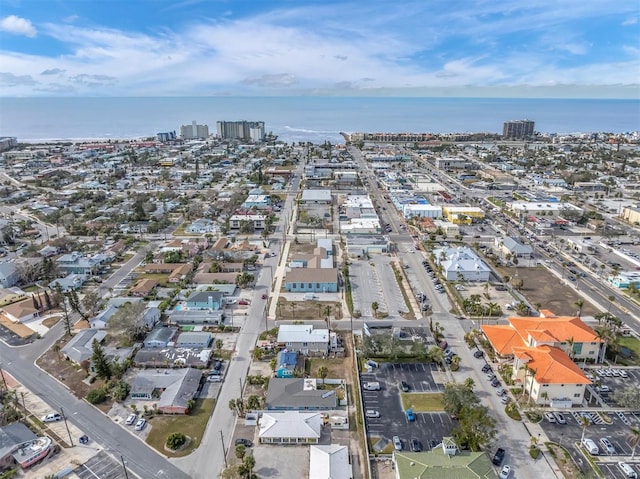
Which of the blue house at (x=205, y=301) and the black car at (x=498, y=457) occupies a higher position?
the blue house at (x=205, y=301)

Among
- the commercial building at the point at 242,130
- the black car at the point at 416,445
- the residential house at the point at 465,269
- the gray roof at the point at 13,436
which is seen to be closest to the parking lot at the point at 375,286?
the residential house at the point at 465,269

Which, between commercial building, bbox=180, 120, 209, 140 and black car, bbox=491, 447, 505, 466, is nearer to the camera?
black car, bbox=491, 447, 505, 466

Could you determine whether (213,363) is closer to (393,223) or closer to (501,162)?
(393,223)

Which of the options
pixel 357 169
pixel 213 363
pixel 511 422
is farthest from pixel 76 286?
pixel 357 169

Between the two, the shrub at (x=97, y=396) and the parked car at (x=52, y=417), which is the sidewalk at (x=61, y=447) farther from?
the shrub at (x=97, y=396)

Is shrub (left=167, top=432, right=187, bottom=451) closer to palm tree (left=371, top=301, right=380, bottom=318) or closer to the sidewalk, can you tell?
the sidewalk

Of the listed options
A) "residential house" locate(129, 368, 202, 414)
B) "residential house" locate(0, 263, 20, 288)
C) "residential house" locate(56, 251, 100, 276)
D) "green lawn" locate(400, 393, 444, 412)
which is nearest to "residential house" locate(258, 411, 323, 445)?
"residential house" locate(129, 368, 202, 414)
